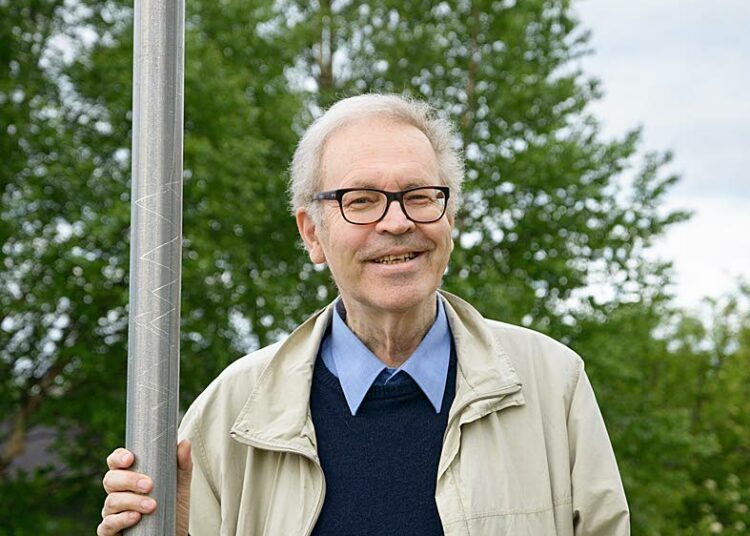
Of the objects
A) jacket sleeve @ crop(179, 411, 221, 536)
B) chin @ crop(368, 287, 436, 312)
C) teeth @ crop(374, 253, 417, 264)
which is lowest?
jacket sleeve @ crop(179, 411, 221, 536)

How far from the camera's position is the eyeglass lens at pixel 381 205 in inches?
87.1

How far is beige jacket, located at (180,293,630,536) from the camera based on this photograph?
2.15m

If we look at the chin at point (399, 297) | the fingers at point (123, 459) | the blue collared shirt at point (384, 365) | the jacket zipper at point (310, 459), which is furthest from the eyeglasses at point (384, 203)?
the fingers at point (123, 459)

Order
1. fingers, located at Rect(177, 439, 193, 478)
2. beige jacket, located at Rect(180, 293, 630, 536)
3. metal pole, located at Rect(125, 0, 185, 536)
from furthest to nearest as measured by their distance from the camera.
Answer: beige jacket, located at Rect(180, 293, 630, 536), fingers, located at Rect(177, 439, 193, 478), metal pole, located at Rect(125, 0, 185, 536)

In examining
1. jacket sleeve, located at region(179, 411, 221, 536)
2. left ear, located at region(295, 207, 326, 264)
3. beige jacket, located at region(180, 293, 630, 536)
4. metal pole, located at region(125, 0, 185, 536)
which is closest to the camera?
metal pole, located at region(125, 0, 185, 536)

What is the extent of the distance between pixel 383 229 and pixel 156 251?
0.63 meters

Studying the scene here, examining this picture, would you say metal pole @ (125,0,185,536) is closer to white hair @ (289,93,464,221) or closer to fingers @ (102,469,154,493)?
fingers @ (102,469,154,493)

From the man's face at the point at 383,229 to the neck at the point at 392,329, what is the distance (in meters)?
0.03

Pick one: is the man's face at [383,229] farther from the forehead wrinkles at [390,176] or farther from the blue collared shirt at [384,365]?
the blue collared shirt at [384,365]

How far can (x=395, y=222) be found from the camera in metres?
2.18

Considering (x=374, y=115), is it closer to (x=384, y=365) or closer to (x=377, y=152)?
(x=377, y=152)

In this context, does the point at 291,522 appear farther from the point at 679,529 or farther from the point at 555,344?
the point at 679,529

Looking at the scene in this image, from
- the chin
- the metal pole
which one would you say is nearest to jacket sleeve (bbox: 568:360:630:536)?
the chin

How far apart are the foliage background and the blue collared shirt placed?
327 inches
